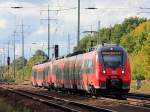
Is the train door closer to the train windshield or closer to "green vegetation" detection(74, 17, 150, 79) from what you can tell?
the train windshield

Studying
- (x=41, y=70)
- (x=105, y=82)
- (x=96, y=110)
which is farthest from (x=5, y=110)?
(x=41, y=70)

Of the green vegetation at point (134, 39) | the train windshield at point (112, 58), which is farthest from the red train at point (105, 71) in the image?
the green vegetation at point (134, 39)

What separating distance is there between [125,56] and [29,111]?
14053 millimetres

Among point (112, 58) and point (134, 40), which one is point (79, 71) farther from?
point (134, 40)

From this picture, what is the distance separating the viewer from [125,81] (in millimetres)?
37031

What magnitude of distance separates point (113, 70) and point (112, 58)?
87cm

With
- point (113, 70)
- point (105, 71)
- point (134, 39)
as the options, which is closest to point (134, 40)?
point (134, 39)

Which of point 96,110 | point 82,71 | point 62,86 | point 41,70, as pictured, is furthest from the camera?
point 41,70

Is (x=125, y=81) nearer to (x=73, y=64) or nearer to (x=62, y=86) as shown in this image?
(x=73, y=64)

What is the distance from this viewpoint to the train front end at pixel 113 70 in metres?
36.6

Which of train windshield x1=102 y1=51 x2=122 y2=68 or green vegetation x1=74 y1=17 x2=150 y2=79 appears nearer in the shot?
train windshield x1=102 y1=51 x2=122 y2=68

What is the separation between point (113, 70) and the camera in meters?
36.8

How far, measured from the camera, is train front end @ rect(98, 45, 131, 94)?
3662cm

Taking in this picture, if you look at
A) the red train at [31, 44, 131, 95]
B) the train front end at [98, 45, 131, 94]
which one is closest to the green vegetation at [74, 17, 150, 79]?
the red train at [31, 44, 131, 95]
